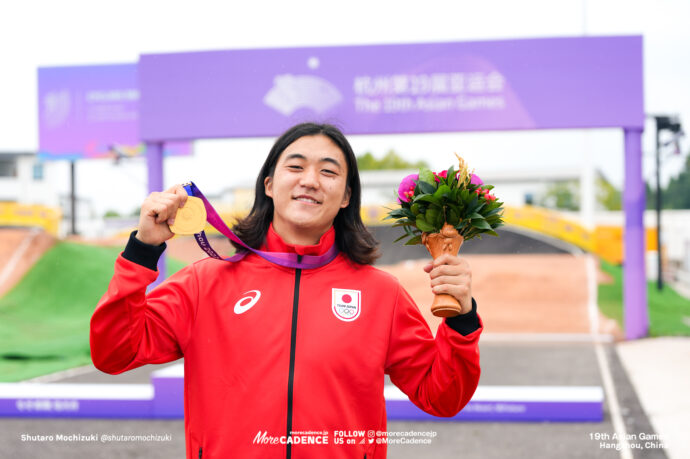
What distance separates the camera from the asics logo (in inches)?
79.4

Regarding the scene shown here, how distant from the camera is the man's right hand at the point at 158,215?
1805 mm

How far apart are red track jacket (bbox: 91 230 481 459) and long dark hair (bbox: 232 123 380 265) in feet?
0.31

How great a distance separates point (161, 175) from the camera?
29.1 ft

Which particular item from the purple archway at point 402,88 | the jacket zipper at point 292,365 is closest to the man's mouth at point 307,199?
the jacket zipper at point 292,365

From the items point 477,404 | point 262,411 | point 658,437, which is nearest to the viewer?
point 262,411

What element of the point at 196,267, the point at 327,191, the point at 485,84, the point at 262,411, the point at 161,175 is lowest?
the point at 262,411

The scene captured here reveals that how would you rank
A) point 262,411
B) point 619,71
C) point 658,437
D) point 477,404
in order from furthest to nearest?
point 619,71, point 477,404, point 658,437, point 262,411

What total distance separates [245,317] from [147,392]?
489 centimetres

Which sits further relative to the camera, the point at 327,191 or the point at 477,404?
the point at 477,404

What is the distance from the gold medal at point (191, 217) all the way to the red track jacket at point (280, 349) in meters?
0.15

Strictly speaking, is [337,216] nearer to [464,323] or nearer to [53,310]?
[464,323]

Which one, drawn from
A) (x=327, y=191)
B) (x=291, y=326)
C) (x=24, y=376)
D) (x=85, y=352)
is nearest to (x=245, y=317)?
(x=291, y=326)

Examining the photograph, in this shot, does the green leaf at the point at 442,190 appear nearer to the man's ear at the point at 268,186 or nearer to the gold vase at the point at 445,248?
the gold vase at the point at 445,248

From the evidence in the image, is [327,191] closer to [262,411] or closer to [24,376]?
[262,411]
